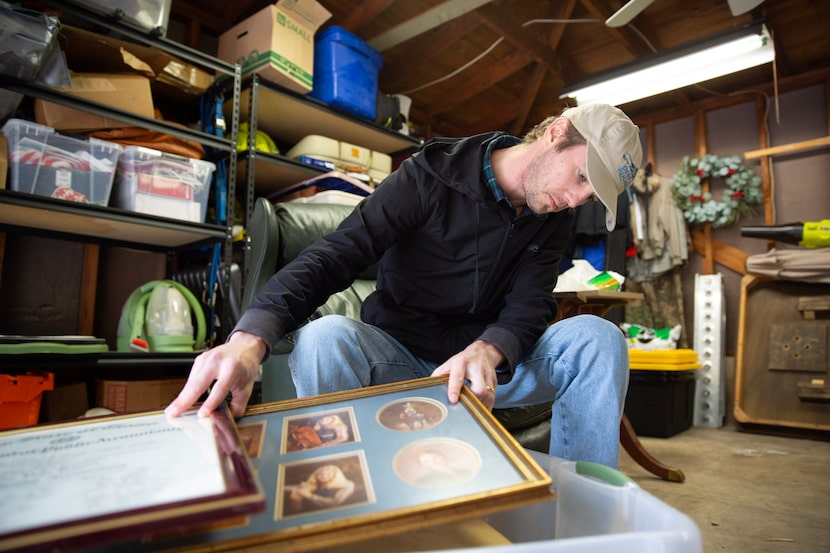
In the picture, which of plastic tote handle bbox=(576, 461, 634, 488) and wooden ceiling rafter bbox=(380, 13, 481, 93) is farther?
wooden ceiling rafter bbox=(380, 13, 481, 93)

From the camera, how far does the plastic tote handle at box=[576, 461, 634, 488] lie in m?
0.54

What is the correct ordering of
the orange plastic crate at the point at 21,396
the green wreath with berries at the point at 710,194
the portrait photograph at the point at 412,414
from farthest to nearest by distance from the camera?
1. the green wreath with berries at the point at 710,194
2. the orange plastic crate at the point at 21,396
3. the portrait photograph at the point at 412,414

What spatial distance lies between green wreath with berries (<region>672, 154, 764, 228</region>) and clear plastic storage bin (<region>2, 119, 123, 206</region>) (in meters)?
3.74

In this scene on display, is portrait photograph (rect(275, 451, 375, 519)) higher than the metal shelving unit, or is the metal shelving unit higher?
the metal shelving unit

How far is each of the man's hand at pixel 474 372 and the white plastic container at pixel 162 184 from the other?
154cm

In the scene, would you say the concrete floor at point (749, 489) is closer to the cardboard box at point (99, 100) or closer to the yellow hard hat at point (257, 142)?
the yellow hard hat at point (257, 142)

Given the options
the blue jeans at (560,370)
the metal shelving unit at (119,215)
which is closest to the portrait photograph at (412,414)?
the blue jeans at (560,370)

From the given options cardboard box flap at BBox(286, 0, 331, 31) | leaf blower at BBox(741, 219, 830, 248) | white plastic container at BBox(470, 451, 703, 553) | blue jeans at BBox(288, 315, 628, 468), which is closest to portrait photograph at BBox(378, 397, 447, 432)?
white plastic container at BBox(470, 451, 703, 553)

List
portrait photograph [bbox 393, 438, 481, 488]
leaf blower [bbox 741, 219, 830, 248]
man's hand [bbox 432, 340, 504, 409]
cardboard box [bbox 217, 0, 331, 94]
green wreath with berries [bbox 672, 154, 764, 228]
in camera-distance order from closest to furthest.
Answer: portrait photograph [bbox 393, 438, 481, 488]
man's hand [bbox 432, 340, 504, 409]
cardboard box [bbox 217, 0, 331, 94]
leaf blower [bbox 741, 219, 830, 248]
green wreath with berries [bbox 672, 154, 764, 228]

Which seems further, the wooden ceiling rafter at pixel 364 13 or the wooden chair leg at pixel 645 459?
the wooden ceiling rafter at pixel 364 13

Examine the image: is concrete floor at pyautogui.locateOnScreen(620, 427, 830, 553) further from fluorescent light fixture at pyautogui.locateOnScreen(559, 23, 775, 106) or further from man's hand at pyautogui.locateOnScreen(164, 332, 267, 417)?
fluorescent light fixture at pyautogui.locateOnScreen(559, 23, 775, 106)

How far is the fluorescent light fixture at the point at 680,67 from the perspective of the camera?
108 inches

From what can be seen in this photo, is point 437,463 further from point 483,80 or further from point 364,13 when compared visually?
point 483,80

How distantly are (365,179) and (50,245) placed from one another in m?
1.45
